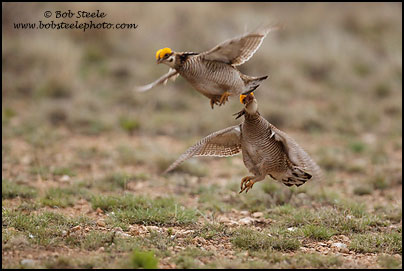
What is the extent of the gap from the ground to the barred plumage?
0.66 m

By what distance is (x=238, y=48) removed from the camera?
5.26 meters

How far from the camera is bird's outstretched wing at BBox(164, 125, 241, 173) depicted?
18.1ft

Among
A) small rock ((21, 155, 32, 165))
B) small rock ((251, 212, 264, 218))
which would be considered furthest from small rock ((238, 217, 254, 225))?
small rock ((21, 155, 32, 165))

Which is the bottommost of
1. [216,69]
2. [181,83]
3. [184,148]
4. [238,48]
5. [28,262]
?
[28,262]

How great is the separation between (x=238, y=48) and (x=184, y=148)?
5.42 metres

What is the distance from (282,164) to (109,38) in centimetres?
1135

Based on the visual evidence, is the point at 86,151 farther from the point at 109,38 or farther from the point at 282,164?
the point at 109,38

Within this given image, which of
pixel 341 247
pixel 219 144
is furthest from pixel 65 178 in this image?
pixel 341 247

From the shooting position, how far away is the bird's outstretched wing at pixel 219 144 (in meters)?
5.53

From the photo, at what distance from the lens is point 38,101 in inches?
499

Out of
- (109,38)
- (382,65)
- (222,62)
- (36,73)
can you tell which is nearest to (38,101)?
(36,73)

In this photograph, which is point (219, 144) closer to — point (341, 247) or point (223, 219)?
point (223, 219)

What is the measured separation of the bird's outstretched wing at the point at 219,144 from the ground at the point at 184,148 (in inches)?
33.5

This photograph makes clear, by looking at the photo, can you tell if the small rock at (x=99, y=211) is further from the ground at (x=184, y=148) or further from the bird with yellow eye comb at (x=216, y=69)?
the bird with yellow eye comb at (x=216, y=69)
